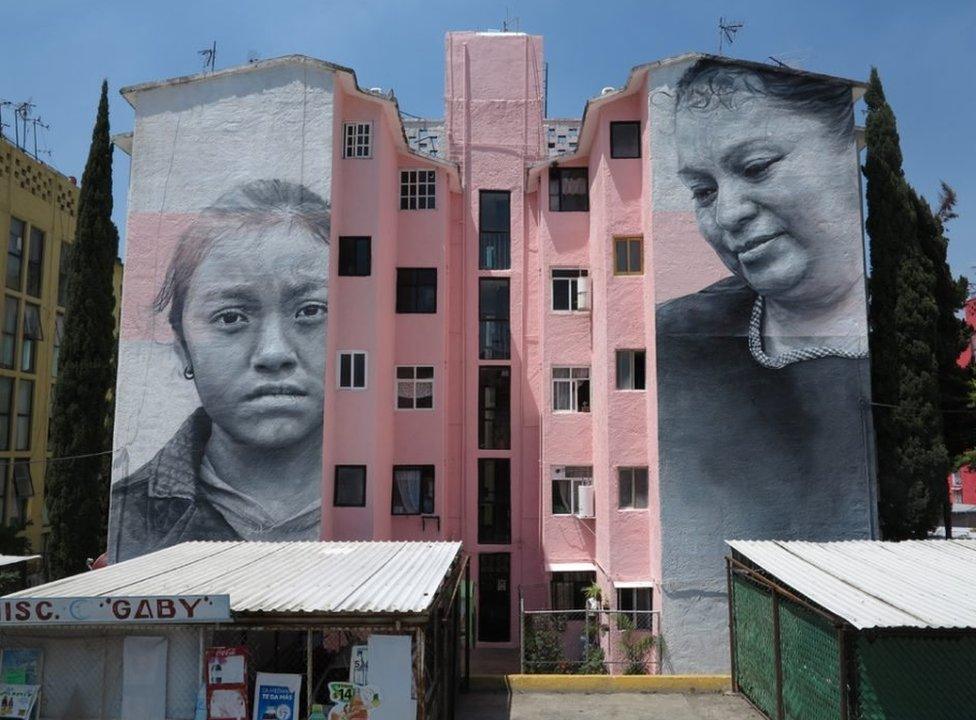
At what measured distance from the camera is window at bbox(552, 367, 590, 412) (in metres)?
21.2

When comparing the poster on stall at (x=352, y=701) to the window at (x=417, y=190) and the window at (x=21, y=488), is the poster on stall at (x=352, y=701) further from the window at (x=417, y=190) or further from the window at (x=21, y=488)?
the window at (x=21, y=488)

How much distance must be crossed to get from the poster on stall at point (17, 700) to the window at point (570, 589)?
13076 millimetres

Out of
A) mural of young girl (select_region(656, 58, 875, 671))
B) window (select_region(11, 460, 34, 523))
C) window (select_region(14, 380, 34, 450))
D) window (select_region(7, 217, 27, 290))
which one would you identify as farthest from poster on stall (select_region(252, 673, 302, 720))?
window (select_region(7, 217, 27, 290))

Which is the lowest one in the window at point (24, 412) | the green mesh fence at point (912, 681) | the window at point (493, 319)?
the green mesh fence at point (912, 681)

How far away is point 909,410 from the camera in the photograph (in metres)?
18.7

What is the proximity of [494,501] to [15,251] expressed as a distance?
60.3 feet

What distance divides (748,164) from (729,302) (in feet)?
10.8

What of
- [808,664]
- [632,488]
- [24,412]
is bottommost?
[808,664]

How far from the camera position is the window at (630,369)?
19.2 meters

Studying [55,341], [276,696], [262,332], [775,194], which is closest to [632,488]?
[775,194]

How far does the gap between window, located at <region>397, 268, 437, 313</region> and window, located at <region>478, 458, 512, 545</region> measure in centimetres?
459

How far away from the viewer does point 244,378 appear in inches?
742

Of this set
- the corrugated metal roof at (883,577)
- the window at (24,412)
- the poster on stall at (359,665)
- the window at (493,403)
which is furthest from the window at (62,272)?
the corrugated metal roof at (883,577)

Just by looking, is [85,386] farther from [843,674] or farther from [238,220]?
[843,674]
